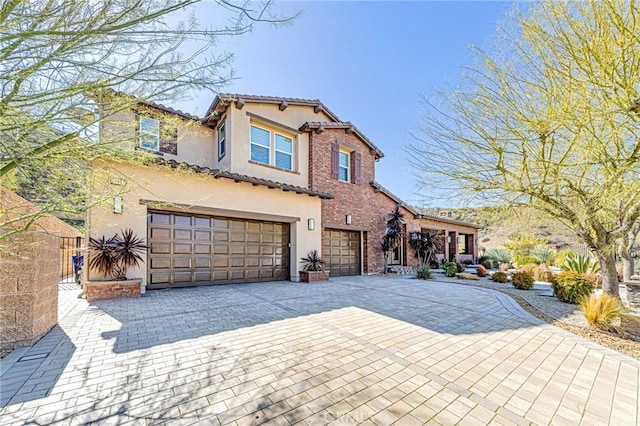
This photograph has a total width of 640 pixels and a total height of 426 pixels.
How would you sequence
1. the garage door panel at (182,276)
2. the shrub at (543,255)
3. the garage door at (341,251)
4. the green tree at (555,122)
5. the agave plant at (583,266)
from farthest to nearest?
the shrub at (543,255), the garage door at (341,251), the agave plant at (583,266), the garage door panel at (182,276), the green tree at (555,122)

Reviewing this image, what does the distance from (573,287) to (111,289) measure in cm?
1282

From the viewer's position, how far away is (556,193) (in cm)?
544

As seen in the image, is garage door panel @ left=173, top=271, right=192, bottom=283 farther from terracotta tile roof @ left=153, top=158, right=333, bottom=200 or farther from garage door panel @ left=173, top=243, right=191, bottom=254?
terracotta tile roof @ left=153, top=158, right=333, bottom=200

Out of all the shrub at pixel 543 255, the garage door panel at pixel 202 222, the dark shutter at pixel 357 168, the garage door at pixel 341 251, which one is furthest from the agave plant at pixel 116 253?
the shrub at pixel 543 255

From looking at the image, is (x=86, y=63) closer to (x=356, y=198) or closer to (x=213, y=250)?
(x=213, y=250)

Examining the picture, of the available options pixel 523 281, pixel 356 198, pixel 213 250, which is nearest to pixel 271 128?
pixel 356 198

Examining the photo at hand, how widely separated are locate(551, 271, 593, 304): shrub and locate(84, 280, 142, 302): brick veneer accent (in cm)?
1225

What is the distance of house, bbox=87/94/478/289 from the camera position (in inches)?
328

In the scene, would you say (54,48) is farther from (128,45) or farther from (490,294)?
(490,294)

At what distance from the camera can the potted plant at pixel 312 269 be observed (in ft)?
37.0

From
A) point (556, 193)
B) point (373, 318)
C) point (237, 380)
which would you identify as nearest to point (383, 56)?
point (556, 193)

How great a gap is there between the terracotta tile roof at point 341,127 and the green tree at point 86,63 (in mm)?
10042

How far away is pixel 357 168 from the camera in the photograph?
1506cm

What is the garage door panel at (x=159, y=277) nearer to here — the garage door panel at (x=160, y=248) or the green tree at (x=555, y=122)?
the garage door panel at (x=160, y=248)
